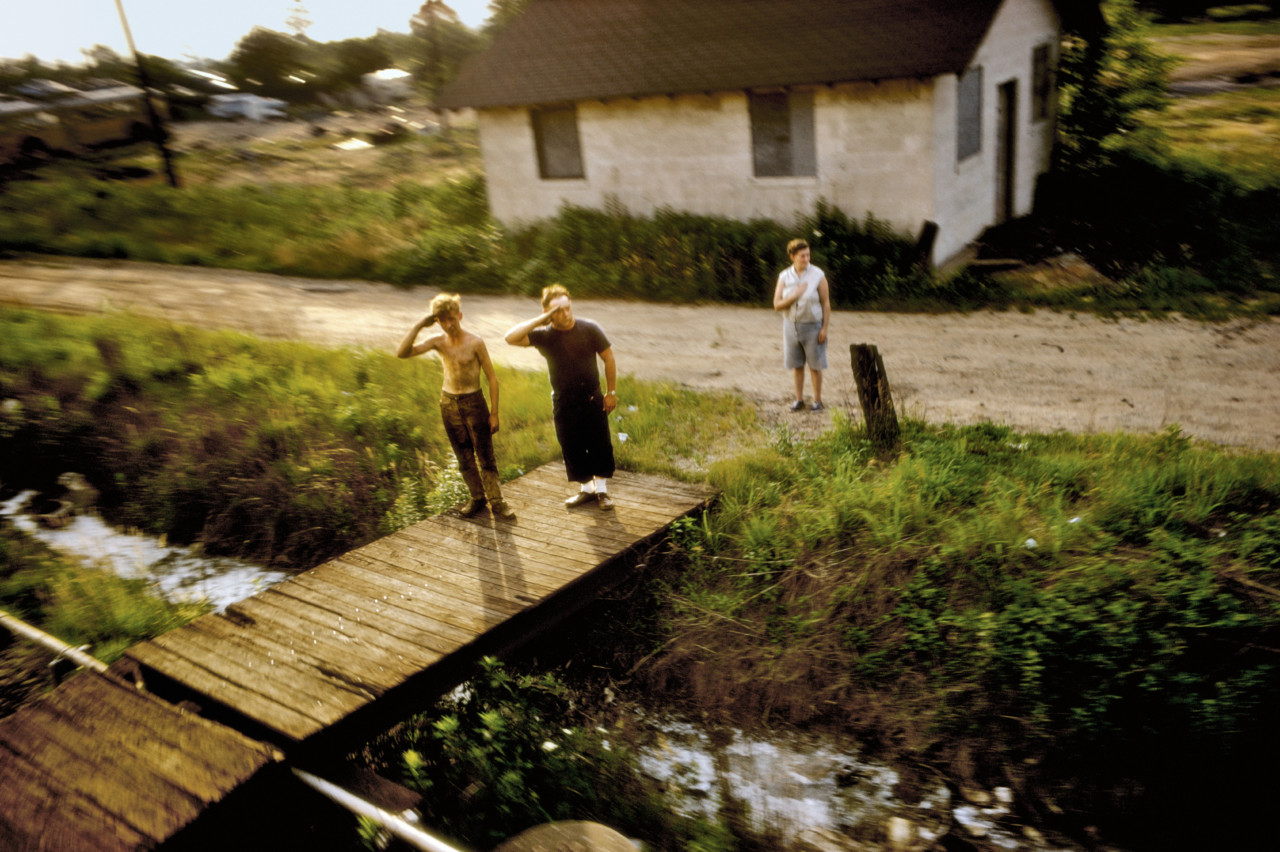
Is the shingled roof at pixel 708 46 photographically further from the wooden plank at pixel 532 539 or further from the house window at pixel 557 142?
the wooden plank at pixel 532 539

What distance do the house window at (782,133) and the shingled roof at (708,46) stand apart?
54 centimetres

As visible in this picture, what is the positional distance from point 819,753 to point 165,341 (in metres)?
10.2

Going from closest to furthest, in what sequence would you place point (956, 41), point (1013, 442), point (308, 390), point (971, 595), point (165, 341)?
1. point (971, 595)
2. point (1013, 442)
3. point (308, 390)
4. point (165, 341)
5. point (956, 41)

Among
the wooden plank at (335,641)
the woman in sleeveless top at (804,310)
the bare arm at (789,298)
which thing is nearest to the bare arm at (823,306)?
the woman in sleeveless top at (804,310)

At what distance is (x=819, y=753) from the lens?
5.31 m

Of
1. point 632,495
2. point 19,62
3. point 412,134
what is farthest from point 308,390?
point 19,62

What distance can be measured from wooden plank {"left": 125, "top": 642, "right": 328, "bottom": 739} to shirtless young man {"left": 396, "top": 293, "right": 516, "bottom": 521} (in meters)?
2.11

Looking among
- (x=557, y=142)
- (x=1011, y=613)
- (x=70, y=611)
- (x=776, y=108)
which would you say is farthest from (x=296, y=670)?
(x=557, y=142)

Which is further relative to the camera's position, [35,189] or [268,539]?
[35,189]

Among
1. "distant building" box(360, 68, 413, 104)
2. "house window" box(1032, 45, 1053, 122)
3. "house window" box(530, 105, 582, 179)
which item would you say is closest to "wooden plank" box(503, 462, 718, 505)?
"house window" box(530, 105, 582, 179)

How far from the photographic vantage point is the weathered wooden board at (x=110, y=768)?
3748mm

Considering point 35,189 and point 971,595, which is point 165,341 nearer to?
point 971,595

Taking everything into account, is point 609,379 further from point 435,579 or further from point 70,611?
point 70,611

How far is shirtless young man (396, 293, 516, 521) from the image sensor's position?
592 centimetres
